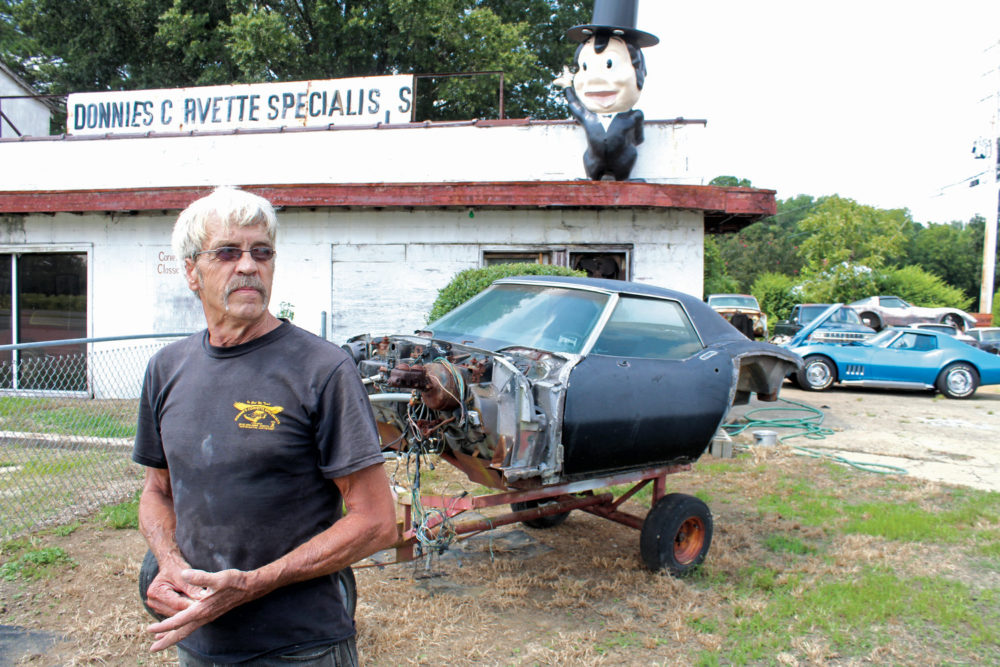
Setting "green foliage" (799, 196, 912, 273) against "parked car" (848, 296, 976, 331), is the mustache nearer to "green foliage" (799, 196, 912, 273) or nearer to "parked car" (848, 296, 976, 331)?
"parked car" (848, 296, 976, 331)

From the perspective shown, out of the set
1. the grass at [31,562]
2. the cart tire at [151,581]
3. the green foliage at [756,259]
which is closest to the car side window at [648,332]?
the cart tire at [151,581]

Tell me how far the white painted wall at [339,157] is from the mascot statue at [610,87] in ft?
1.32

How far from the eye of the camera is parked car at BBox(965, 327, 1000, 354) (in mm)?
20844

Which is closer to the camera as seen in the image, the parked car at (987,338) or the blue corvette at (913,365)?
the blue corvette at (913,365)

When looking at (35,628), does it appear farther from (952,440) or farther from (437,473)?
(952,440)

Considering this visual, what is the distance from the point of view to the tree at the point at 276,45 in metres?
20.8

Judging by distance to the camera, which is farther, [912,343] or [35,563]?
[912,343]

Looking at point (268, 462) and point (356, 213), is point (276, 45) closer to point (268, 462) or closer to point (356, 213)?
point (356, 213)

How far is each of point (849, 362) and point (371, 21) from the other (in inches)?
663

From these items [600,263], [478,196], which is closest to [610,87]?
Result: [600,263]

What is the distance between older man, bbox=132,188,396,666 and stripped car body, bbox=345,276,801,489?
1.64 metres

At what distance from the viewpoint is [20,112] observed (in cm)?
1402

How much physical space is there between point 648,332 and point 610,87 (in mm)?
6726

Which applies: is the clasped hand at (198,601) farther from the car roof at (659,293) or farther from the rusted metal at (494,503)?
the car roof at (659,293)
